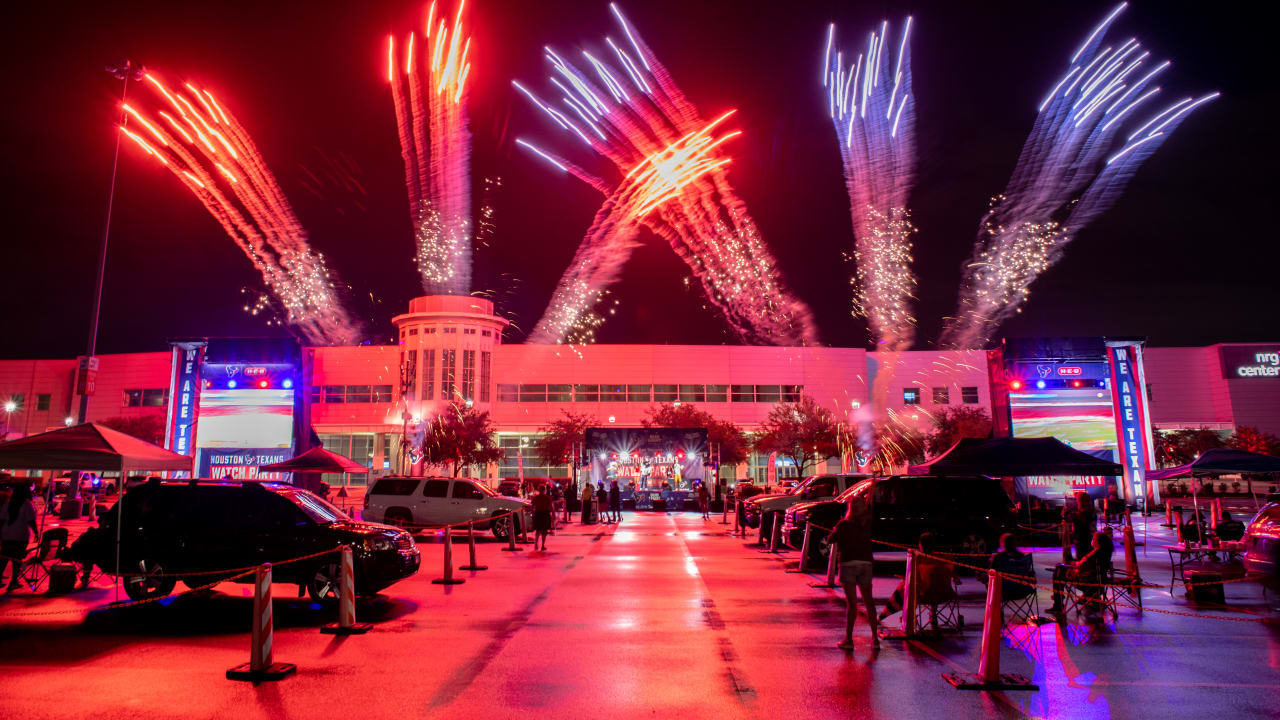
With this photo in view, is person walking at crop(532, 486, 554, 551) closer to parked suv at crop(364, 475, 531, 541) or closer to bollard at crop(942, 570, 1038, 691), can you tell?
parked suv at crop(364, 475, 531, 541)

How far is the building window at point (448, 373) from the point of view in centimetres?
6412

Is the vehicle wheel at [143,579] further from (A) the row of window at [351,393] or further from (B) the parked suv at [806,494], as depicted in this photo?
(A) the row of window at [351,393]

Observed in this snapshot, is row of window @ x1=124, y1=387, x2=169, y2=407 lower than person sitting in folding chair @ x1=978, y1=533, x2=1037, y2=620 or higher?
higher

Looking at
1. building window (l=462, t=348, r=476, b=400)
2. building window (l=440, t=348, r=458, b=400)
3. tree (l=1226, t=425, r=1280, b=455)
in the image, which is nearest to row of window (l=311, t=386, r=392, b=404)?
building window (l=440, t=348, r=458, b=400)

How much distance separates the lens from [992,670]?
23.2 feet

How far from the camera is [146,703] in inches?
252

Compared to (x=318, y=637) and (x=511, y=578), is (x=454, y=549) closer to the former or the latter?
(x=511, y=578)

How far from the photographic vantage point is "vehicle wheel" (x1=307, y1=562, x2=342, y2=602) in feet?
36.3

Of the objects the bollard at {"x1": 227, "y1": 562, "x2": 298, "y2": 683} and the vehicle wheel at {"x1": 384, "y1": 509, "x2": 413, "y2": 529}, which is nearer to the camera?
the bollard at {"x1": 227, "y1": 562, "x2": 298, "y2": 683}

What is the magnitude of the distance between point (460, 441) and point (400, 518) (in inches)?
1287

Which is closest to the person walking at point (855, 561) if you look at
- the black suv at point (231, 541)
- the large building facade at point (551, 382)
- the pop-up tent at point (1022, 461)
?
the black suv at point (231, 541)

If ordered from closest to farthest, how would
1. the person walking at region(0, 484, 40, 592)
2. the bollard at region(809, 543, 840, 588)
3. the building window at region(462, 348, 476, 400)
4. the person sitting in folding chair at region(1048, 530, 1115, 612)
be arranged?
the person sitting in folding chair at region(1048, 530, 1115, 612)
the person walking at region(0, 484, 40, 592)
the bollard at region(809, 543, 840, 588)
the building window at region(462, 348, 476, 400)

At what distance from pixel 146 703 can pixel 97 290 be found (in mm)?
20588

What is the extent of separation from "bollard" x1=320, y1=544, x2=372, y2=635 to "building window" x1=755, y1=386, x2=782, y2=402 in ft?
191
